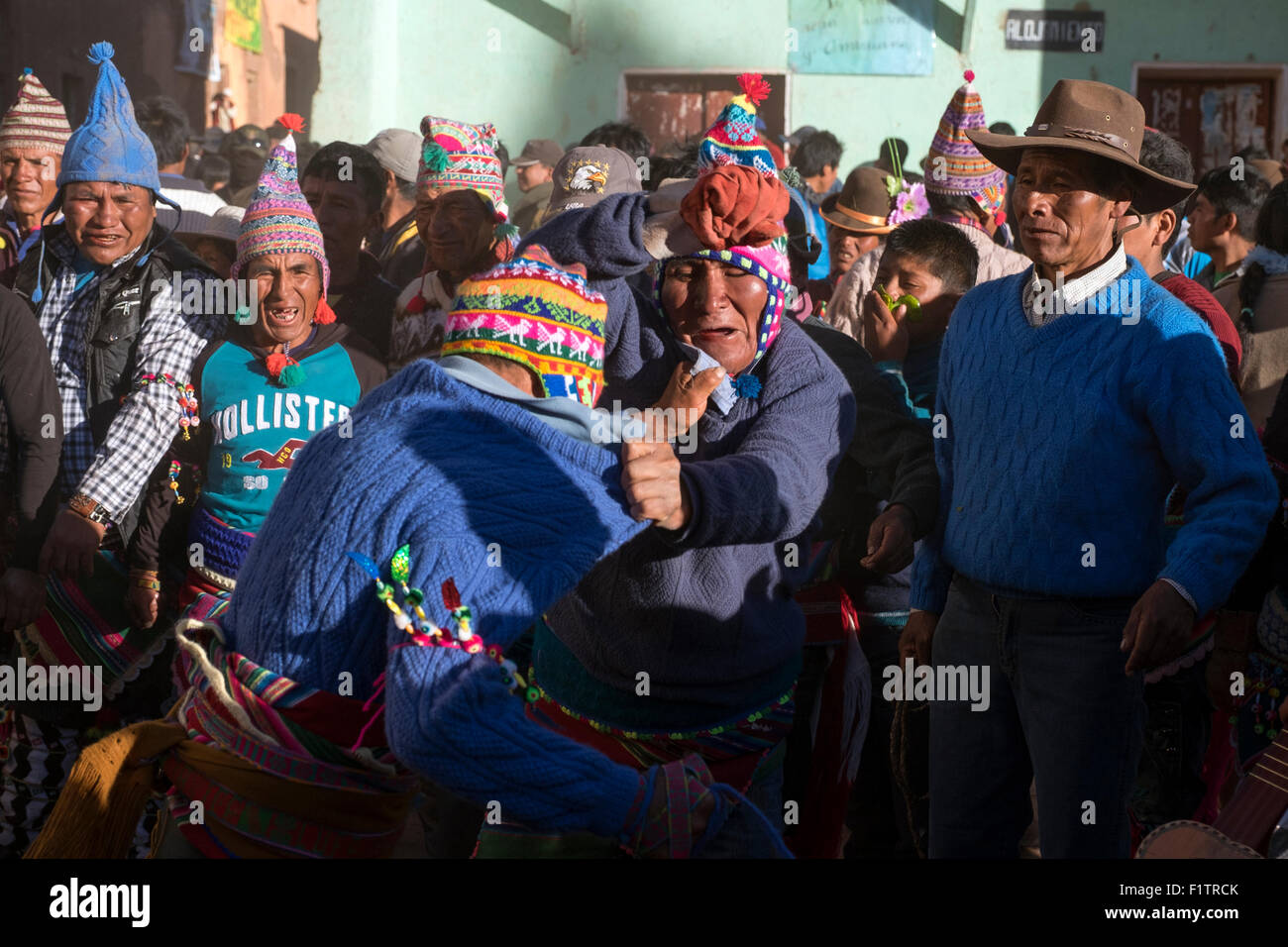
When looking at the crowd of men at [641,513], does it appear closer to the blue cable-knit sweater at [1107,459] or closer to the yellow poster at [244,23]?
the blue cable-knit sweater at [1107,459]

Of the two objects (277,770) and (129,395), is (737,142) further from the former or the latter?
(129,395)

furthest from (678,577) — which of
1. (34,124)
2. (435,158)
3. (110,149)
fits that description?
(34,124)

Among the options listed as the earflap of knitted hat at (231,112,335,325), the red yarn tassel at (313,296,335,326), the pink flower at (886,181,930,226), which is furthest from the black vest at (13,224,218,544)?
the pink flower at (886,181,930,226)

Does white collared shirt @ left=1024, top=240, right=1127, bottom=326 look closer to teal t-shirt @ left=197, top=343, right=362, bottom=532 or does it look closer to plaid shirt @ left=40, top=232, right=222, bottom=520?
teal t-shirt @ left=197, top=343, right=362, bottom=532

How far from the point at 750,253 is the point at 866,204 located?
3.61 m

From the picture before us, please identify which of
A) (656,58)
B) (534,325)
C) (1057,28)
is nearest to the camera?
(534,325)

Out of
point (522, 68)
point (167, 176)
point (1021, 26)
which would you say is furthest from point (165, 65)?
point (1021, 26)

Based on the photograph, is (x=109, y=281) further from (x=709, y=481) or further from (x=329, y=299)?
(x=709, y=481)

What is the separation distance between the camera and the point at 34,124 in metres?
5.48

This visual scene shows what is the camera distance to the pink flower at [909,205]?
5.73m

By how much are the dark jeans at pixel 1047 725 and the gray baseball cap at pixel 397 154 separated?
4699 millimetres

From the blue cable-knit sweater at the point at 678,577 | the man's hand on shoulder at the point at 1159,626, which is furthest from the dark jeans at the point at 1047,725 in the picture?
the blue cable-knit sweater at the point at 678,577

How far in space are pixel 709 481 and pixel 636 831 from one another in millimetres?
604

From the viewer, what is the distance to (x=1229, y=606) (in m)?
3.48
